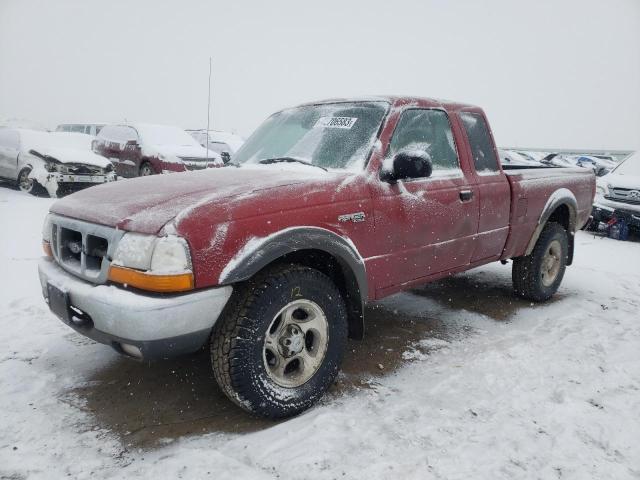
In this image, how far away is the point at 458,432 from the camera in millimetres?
2529

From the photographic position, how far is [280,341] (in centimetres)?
263

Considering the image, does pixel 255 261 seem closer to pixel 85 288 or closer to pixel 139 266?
pixel 139 266

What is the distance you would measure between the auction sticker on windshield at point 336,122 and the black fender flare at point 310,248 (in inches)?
37.1

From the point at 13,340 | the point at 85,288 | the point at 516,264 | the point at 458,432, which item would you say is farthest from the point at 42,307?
the point at 516,264

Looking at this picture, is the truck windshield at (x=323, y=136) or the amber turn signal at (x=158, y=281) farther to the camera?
the truck windshield at (x=323, y=136)

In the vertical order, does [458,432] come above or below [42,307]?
above

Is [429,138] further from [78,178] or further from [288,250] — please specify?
[78,178]

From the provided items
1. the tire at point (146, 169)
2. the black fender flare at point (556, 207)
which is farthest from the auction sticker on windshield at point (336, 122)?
the tire at point (146, 169)

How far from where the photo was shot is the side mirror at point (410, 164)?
9.44 feet

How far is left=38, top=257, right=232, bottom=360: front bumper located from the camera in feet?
7.11

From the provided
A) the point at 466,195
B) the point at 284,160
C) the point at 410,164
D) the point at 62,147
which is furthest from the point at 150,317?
the point at 62,147

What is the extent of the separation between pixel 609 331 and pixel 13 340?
15.8 feet

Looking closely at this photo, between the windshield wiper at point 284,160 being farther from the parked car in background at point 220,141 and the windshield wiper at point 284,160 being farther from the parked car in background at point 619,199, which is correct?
the parked car in background at point 220,141

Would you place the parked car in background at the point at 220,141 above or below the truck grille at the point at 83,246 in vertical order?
Result: below
